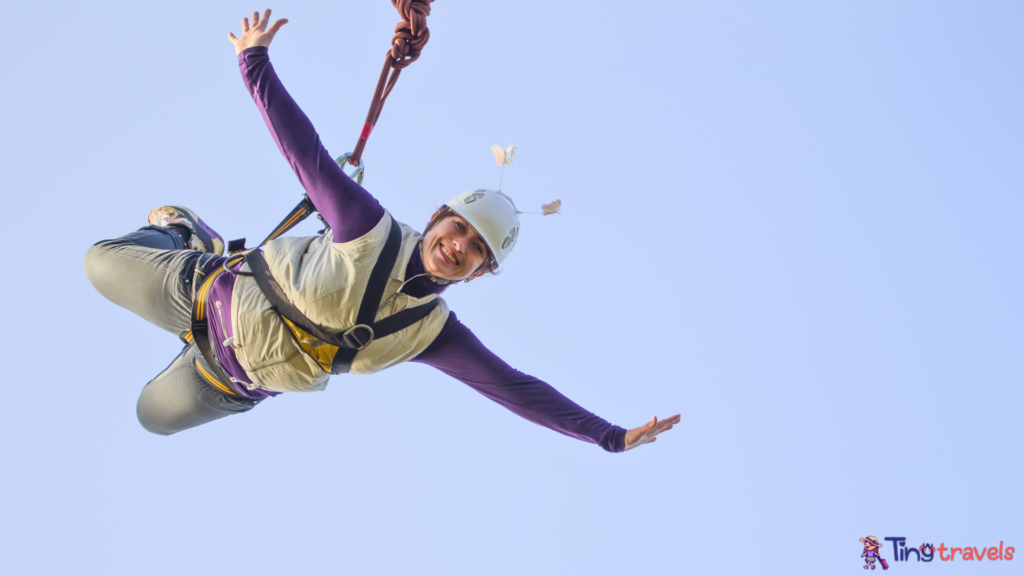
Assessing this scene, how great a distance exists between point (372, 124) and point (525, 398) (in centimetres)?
242

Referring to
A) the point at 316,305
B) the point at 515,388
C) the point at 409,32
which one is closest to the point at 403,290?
the point at 316,305

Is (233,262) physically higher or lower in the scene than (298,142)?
lower

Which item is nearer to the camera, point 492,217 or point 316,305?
point 316,305

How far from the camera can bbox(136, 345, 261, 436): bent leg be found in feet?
19.5

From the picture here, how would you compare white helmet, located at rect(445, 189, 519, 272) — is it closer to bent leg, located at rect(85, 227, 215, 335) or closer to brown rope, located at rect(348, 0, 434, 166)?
brown rope, located at rect(348, 0, 434, 166)

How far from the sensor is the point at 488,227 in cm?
532

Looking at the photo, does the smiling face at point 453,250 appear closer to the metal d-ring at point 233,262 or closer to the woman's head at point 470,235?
the woman's head at point 470,235

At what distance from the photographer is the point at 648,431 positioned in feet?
18.3

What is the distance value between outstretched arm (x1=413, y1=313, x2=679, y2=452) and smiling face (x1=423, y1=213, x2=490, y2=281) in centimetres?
69

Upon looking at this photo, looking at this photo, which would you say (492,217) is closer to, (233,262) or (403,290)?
(403,290)

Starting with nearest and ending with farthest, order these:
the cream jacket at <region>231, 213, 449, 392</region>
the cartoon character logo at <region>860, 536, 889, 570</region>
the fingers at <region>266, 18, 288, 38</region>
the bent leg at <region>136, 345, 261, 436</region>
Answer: the fingers at <region>266, 18, 288, 38</region>, the cream jacket at <region>231, 213, 449, 392</region>, the bent leg at <region>136, 345, 261, 436</region>, the cartoon character logo at <region>860, 536, 889, 570</region>

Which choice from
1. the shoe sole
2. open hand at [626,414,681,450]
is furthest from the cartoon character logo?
the shoe sole

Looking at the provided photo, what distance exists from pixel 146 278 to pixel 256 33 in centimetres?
210

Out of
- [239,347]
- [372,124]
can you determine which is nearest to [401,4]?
[372,124]
